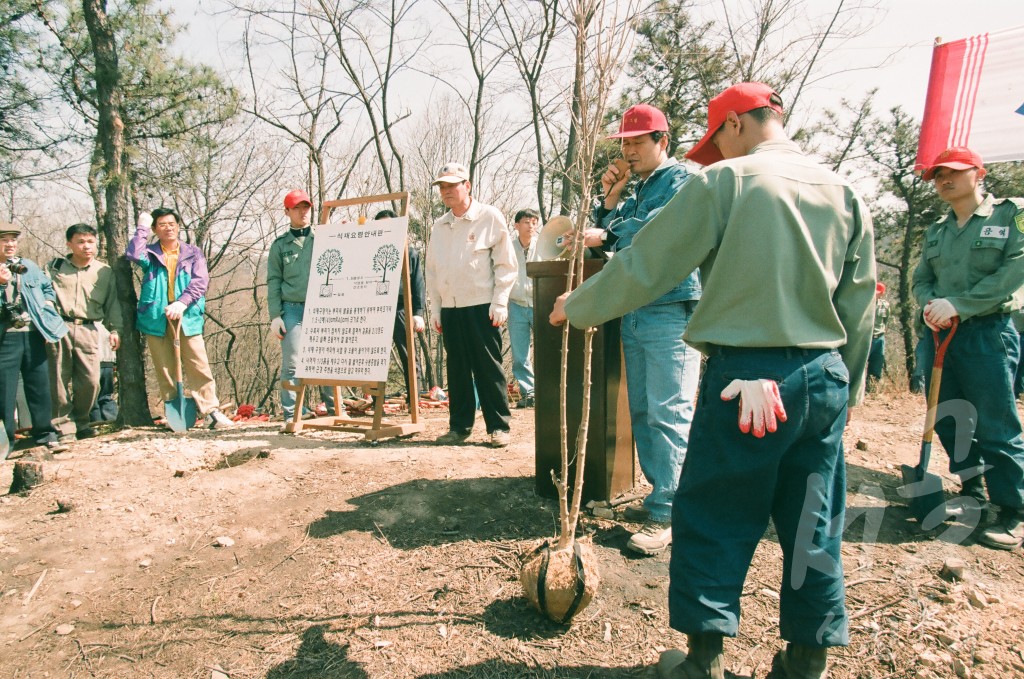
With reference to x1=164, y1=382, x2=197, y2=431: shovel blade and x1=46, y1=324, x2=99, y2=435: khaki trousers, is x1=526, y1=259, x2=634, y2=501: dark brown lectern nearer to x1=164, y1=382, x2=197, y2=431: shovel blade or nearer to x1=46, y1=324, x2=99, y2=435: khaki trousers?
x1=164, y1=382, x2=197, y2=431: shovel blade

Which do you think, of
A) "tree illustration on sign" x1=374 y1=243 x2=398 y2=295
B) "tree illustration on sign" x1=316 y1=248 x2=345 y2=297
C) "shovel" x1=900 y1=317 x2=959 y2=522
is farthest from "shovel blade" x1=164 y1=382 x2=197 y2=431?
"shovel" x1=900 y1=317 x2=959 y2=522

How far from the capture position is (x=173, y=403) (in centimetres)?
557

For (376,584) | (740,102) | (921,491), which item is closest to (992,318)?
(921,491)

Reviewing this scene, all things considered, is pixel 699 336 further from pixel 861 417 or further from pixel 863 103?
pixel 863 103

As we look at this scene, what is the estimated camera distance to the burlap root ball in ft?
7.41

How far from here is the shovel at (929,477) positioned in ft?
11.4

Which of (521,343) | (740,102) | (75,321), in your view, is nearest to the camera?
(740,102)

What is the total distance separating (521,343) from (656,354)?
409 cm

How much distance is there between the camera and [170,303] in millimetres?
5629

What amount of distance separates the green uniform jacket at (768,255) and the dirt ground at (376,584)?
120 cm

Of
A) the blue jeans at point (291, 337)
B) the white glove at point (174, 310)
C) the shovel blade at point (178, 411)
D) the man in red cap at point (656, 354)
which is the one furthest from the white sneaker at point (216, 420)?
the man in red cap at point (656, 354)

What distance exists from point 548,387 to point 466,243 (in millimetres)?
1778

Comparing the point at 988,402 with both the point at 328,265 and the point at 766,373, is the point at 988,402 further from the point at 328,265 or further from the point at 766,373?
the point at 328,265

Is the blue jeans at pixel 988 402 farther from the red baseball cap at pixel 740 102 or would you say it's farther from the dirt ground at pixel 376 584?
the red baseball cap at pixel 740 102
